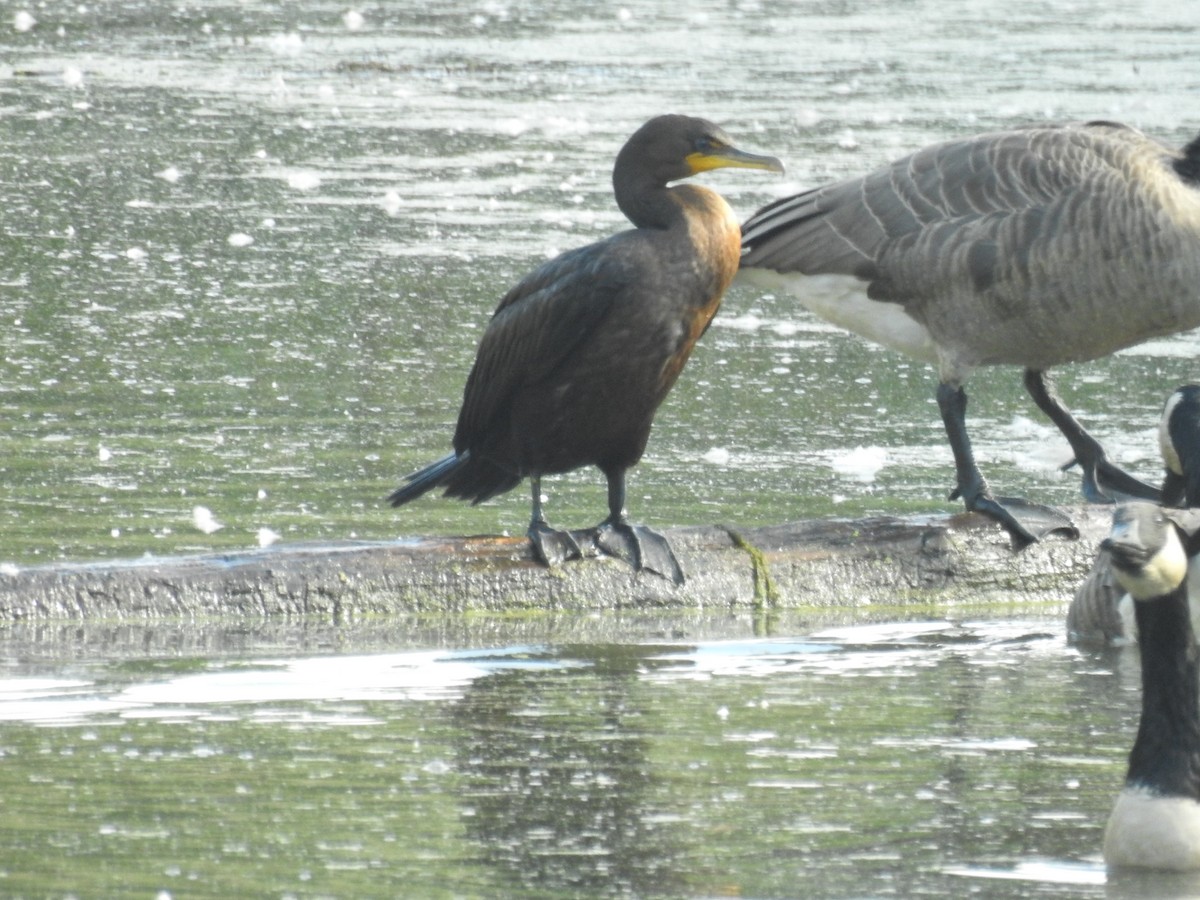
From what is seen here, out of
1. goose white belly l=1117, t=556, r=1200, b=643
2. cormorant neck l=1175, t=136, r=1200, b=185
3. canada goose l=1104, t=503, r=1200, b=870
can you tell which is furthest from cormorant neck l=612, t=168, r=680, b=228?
canada goose l=1104, t=503, r=1200, b=870

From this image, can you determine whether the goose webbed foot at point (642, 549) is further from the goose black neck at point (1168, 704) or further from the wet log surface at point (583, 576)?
the goose black neck at point (1168, 704)

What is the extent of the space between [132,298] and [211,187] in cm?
321

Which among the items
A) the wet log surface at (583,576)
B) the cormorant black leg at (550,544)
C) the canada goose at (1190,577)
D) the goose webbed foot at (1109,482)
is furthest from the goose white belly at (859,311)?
the cormorant black leg at (550,544)

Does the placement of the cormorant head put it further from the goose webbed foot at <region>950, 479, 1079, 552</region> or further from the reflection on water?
the reflection on water

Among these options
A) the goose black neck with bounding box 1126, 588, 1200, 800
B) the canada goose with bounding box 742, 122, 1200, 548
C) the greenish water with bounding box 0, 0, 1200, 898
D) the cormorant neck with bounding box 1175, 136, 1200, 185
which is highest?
the cormorant neck with bounding box 1175, 136, 1200, 185

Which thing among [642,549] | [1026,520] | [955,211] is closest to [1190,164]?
[955,211]

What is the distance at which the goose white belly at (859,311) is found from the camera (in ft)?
26.7

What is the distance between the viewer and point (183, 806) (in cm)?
468

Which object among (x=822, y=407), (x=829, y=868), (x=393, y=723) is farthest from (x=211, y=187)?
(x=829, y=868)

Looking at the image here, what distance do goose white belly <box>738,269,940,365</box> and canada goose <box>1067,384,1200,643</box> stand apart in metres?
1.22

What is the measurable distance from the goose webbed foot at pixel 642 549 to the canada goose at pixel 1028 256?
1208mm

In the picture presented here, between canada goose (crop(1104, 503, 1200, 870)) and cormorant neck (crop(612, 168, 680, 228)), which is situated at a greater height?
cormorant neck (crop(612, 168, 680, 228))

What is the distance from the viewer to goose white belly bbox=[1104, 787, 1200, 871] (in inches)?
171

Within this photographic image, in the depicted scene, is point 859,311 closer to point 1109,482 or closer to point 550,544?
point 1109,482
